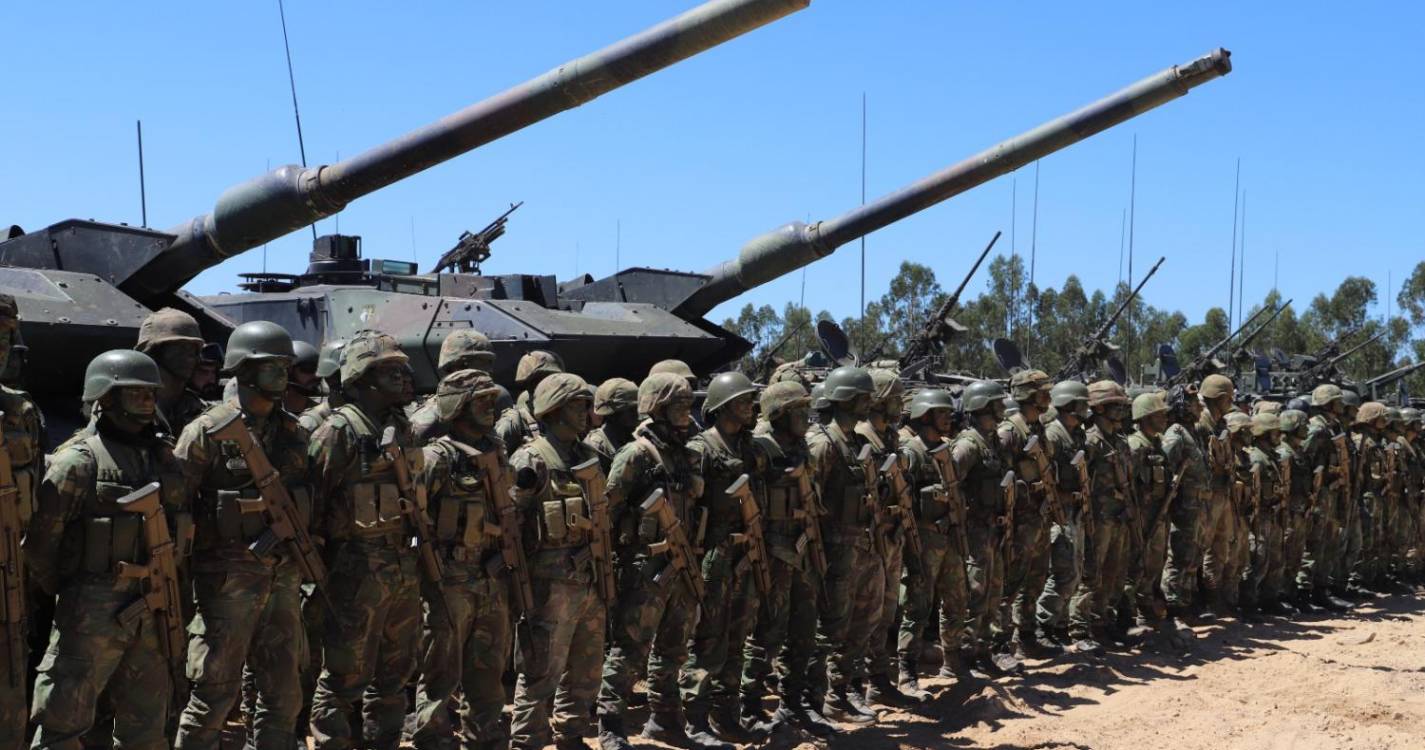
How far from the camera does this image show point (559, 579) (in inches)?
272

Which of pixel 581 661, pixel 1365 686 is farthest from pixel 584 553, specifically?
pixel 1365 686

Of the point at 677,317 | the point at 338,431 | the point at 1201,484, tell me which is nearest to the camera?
the point at 338,431

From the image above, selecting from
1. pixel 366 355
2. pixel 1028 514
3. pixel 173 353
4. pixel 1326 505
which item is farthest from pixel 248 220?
pixel 1326 505

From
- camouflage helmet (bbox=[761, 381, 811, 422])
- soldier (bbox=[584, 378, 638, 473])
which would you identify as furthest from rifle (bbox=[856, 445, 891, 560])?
soldier (bbox=[584, 378, 638, 473])

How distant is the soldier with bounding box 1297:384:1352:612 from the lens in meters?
14.3

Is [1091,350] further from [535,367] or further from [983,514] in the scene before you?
[535,367]

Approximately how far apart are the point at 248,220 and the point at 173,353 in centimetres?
333

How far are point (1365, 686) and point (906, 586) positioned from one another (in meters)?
3.29

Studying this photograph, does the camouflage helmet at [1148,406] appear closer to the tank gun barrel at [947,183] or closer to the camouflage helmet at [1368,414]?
the tank gun barrel at [947,183]

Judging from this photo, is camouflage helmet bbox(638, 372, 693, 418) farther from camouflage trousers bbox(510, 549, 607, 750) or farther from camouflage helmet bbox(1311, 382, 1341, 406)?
camouflage helmet bbox(1311, 382, 1341, 406)

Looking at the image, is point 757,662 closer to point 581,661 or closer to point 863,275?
point 581,661

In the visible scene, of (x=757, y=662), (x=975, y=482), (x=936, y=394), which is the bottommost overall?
(x=757, y=662)

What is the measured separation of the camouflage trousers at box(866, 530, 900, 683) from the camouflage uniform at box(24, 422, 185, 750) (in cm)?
458

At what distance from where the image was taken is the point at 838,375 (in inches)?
350
